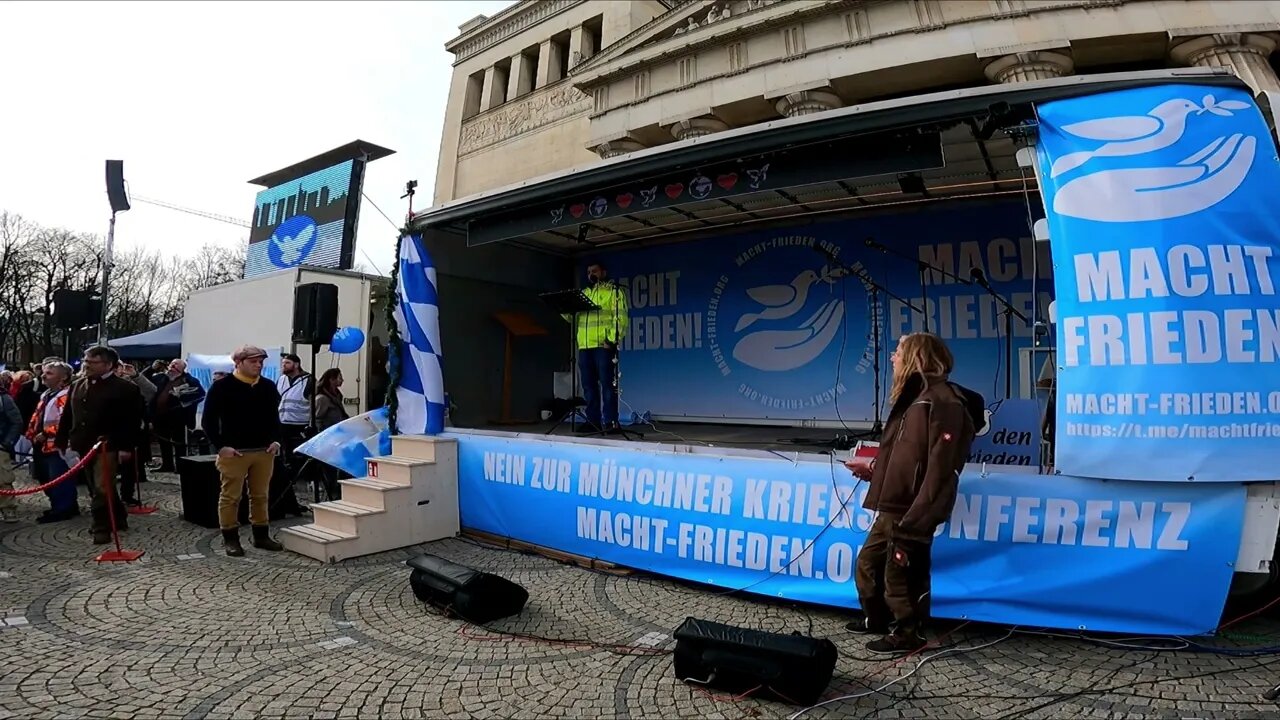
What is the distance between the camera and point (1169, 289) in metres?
3.24

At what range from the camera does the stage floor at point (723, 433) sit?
19.7 ft

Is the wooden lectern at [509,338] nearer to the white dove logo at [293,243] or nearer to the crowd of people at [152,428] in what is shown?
the crowd of people at [152,428]

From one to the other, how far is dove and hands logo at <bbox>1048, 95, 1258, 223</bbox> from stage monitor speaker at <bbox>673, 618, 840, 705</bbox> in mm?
2575

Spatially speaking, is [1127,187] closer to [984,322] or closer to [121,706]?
[984,322]

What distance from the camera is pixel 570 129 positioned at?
20.5m

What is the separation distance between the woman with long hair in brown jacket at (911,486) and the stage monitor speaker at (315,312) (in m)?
5.60

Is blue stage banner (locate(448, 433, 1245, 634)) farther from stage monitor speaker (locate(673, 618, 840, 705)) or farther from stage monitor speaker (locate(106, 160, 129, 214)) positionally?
stage monitor speaker (locate(106, 160, 129, 214))

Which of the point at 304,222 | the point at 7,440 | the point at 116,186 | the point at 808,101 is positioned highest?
the point at 808,101

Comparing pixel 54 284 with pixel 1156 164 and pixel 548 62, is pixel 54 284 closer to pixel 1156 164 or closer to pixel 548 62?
pixel 548 62

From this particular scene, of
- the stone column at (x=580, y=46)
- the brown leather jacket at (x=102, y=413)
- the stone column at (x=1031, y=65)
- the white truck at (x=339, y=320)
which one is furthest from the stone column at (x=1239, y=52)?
the stone column at (x=580, y=46)

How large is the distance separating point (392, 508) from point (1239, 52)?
13.9 metres

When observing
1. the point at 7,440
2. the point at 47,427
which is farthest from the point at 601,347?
the point at 7,440

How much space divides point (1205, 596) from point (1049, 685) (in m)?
0.95

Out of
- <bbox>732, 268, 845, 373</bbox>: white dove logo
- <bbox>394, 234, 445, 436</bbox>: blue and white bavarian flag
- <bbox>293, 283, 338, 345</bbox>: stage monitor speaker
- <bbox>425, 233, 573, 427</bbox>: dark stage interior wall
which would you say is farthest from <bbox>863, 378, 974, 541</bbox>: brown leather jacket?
<bbox>293, 283, 338, 345</bbox>: stage monitor speaker
